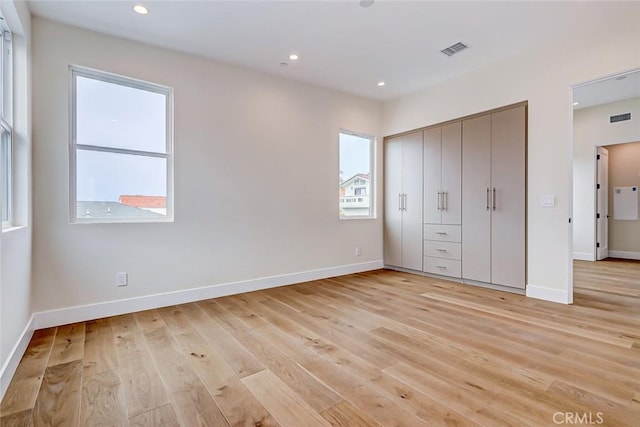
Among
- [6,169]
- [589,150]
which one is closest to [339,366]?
[6,169]

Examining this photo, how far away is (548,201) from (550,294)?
105cm

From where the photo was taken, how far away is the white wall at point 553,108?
3068mm

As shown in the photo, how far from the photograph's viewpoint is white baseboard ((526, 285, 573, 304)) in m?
3.33

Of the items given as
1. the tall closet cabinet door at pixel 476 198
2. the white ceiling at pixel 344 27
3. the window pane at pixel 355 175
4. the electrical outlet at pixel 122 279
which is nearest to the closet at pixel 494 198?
the tall closet cabinet door at pixel 476 198

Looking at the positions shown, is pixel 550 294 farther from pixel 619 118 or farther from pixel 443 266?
pixel 619 118

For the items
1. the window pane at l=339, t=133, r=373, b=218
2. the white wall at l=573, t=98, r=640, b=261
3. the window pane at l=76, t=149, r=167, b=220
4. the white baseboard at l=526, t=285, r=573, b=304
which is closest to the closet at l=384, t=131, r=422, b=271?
the window pane at l=339, t=133, r=373, b=218

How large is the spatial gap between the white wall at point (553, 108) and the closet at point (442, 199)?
0.76 m

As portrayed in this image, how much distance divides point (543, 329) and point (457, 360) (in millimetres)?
1121

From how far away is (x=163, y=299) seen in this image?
3324 mm

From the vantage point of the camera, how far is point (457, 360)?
2.08 m

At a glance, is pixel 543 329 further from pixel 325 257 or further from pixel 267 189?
pixel 267 189

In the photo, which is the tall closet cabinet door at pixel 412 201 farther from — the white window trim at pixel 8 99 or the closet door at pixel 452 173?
the white window trim at pixel 8 99

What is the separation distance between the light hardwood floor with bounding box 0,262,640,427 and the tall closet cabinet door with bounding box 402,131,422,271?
1.62 m

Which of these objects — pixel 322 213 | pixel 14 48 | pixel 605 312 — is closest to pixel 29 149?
pixel 14 48
